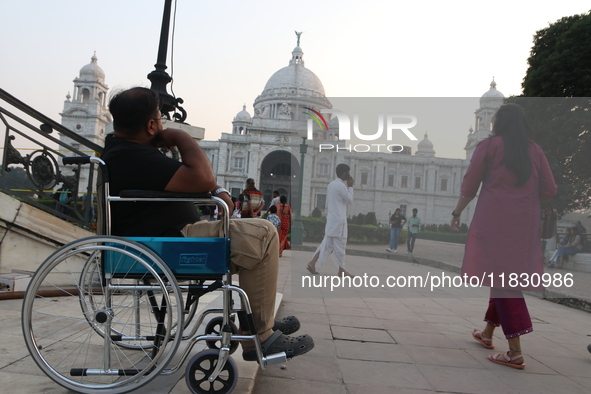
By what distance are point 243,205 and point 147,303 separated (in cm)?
657

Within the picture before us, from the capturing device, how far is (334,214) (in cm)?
408

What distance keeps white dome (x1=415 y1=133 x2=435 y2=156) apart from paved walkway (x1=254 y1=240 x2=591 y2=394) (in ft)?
2.33

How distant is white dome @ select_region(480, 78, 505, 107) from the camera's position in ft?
11.4

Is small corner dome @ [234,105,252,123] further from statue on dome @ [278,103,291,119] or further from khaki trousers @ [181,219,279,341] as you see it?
khaki trousers @ [181,219,279,341]

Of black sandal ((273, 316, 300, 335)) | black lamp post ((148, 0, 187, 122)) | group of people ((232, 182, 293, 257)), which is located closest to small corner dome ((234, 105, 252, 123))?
group of people ((232, 182, 293, 257))

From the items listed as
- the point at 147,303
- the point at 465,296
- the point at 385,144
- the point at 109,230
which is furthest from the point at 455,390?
the point at 465,296

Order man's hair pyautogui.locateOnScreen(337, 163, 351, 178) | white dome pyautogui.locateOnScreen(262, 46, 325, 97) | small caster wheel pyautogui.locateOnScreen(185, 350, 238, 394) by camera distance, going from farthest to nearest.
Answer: white dome pyautogui.locateOnScreen(262, 46, 325, 97) → man's hair pyautogui.locateOnScreen(337, 163, 351, 178) → small caster wheel pyautogui.locateOnScreen(185, 350, 238, 394)

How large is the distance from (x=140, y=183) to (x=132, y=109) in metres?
0.31

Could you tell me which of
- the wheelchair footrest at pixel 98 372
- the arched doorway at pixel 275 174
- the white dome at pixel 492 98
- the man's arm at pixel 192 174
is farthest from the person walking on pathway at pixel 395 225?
the arched doorway at pixel 275 174

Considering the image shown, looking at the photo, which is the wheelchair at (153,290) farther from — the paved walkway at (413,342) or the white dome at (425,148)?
the white dome at (425,148)

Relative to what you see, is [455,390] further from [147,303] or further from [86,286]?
[86,286]

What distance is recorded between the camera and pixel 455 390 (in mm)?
2318

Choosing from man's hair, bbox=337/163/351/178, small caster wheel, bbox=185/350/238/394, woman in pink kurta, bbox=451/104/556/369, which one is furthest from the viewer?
man's hair, bbox=337/163/351/178

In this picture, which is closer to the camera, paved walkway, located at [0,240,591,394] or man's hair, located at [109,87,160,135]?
man's hair, located at [109,87,160,135]
